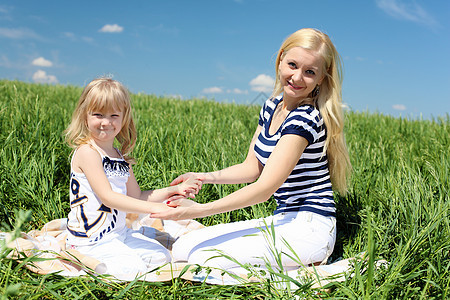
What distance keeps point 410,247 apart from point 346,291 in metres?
0.60

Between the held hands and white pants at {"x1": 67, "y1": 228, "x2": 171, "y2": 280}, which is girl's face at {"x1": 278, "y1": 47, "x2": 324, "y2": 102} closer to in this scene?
the held hands

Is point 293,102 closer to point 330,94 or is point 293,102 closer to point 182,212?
point 330,94

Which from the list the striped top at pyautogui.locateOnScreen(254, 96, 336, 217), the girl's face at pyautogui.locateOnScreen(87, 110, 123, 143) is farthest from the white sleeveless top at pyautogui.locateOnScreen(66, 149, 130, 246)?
the striped top at pyautogui.locateOnScreen(254, 96, 336, 217)

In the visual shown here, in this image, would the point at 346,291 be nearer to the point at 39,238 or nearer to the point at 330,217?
the point at 330,217

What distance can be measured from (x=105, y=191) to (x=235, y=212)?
1151mm

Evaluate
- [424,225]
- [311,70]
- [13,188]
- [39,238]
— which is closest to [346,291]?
[424,225]

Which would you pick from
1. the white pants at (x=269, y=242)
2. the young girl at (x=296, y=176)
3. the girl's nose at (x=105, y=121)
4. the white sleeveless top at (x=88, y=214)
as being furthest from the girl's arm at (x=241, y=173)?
the girl's nose at (x=105, y=121)

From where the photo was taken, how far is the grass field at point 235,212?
1.92 meters

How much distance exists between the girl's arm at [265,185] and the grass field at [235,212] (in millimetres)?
381

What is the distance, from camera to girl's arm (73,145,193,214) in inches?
89.7

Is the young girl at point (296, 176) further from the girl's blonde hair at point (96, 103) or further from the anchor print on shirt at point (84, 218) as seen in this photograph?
the girl's blonde hair at point (96, 103)

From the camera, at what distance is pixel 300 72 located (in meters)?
2.32

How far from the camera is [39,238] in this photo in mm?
2564

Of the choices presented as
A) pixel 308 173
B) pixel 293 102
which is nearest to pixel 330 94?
pixel 293 102
